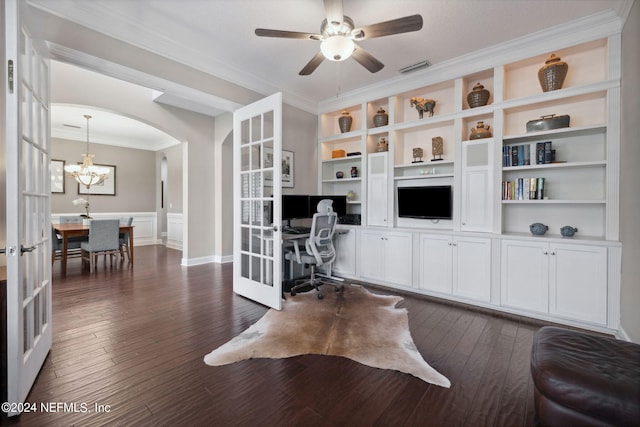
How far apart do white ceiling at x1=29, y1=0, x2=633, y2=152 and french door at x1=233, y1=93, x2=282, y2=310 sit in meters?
0.65

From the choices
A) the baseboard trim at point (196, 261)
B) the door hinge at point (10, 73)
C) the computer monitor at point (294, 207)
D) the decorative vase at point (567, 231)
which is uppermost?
the door hinge at point (10, 73)

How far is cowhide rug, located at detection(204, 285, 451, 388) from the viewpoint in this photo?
85.4 inches

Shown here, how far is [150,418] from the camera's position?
1566 mm

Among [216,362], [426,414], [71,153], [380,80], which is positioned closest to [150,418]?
[216,362]

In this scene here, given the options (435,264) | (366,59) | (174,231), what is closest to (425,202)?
(435,264)

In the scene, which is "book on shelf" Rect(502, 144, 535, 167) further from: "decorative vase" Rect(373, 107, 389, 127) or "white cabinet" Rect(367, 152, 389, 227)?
"decorative vase" Rect(373, 107, 389, 127)

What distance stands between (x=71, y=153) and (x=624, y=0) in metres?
9.94

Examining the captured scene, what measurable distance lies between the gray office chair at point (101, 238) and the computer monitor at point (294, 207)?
3.32 metres

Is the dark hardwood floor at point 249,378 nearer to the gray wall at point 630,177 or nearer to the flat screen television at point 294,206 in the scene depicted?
the gray wall at point 630,177

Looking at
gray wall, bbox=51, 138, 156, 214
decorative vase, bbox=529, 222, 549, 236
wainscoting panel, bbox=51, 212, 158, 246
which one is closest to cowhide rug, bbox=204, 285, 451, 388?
decorative vase, bbox=529, 222, 549, 236

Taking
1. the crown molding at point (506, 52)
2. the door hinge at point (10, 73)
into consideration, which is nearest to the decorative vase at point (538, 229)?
the crown molding at point (506, 52)

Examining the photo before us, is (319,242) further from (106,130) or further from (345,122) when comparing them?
(106,130)

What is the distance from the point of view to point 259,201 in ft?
11.0

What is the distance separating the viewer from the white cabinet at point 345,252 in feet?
14.6
